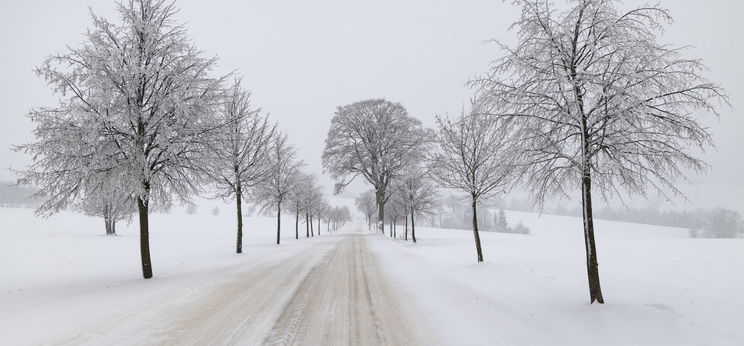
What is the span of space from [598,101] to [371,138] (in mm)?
26464

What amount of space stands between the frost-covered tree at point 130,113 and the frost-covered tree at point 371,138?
21435mm

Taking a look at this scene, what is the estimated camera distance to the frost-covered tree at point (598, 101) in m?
6.06

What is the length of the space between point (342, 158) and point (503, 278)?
79.2 feet

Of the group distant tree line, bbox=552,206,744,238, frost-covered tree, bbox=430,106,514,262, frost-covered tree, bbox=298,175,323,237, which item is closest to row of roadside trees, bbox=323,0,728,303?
frost-covered tree, bbox=430,106,514,262

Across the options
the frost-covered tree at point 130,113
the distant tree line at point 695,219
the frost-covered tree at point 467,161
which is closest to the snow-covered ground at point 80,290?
the frost-covered tree at point 130,113

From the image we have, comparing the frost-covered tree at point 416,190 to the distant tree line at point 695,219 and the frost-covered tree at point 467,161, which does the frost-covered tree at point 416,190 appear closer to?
the frost-covered tree at point 467,161

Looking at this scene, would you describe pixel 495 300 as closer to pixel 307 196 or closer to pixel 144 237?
pixel 144 237

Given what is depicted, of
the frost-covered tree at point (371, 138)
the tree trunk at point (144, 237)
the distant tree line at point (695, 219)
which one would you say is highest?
the frost-covered tree at point (371, 138)

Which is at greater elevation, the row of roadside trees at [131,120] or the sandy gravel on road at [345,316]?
the row of roadside trees at [131,120]

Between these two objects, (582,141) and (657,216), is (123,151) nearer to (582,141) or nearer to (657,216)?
(582,141)

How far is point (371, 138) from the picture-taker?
32.4 meters

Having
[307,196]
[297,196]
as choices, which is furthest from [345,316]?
[307,196]

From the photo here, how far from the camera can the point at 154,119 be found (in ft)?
32.8

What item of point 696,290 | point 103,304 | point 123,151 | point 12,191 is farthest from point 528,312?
point 12,191
